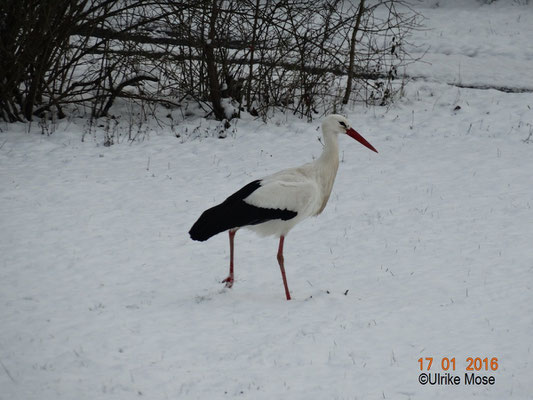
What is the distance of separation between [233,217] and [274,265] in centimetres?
121

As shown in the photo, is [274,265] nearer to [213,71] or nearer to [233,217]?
[233,217]

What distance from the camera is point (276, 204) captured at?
649 cm

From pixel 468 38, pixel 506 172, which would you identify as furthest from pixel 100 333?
pixel 468 38

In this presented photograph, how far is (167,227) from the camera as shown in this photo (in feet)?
27.3

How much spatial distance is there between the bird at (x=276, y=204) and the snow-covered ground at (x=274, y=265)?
647 millimetres

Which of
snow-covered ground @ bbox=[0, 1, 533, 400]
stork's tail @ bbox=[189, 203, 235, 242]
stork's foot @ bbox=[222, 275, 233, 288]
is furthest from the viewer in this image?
stork's foot @ bbox=[222, 275, 233, 288]

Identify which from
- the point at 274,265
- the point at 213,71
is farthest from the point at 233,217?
the point at 213,71

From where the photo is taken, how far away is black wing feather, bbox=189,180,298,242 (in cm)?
638

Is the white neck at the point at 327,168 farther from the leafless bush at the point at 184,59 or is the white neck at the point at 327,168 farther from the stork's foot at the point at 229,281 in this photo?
the leafless bush at the point at 184,59

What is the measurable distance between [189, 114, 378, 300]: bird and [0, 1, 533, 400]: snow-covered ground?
0.65m

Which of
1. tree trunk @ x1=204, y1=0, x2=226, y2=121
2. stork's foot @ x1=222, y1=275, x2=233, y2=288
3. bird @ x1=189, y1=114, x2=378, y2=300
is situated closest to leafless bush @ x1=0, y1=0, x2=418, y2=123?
tree trunk @ x1=204, y1=0, x2=226, y2=121

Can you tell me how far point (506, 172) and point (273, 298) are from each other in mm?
4717

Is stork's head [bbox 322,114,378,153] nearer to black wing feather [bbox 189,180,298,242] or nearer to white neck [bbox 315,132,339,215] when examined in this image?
white neck [bbox 315,132,339,215]

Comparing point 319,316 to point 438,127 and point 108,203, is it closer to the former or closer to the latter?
point 108,203
